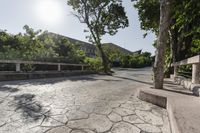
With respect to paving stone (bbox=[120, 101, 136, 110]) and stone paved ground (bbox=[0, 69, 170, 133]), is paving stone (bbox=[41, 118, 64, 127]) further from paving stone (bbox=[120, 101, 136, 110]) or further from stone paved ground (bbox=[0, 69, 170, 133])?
paving stone (bbox=[120, 101, 136, 110])

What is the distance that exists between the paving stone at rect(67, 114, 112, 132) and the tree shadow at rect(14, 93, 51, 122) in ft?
2.01

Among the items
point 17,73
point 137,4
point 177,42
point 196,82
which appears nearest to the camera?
point 196,82

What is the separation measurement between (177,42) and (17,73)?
9.58 meters

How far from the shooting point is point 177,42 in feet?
32.3

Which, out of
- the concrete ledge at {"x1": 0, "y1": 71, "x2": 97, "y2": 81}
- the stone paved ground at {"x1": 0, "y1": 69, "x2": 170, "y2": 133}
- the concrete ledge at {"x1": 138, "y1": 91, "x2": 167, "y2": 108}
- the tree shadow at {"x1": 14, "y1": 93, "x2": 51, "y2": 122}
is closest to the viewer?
the stone paved ground at {"x1": 0, "y1": 69, "x2": 170, "y2": 133}

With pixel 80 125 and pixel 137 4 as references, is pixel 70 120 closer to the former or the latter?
pixel 80 125

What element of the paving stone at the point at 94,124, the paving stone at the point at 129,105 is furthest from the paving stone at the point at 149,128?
the paving stone at the point at 129,105

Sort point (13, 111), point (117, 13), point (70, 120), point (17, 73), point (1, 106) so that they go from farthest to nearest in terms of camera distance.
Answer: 1. point (117, 13)
2. point (17, 73)
3. point (1, 106)
4. point (13, 111)
5. point (70, 120)

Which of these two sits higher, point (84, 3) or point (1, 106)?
point (84, 3)

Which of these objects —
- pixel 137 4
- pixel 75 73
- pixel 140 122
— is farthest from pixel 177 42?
pixel 140 122

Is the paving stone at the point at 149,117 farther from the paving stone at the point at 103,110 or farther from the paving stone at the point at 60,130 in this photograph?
the paving stone at the point at 60,130

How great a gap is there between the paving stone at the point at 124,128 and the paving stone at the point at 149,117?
1.42ft

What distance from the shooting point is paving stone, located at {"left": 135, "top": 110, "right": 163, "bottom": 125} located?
269cm

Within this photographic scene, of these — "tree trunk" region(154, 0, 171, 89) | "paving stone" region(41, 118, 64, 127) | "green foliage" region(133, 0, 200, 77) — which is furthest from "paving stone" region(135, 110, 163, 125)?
"green foliage" region(133, 0, 200, 77)
